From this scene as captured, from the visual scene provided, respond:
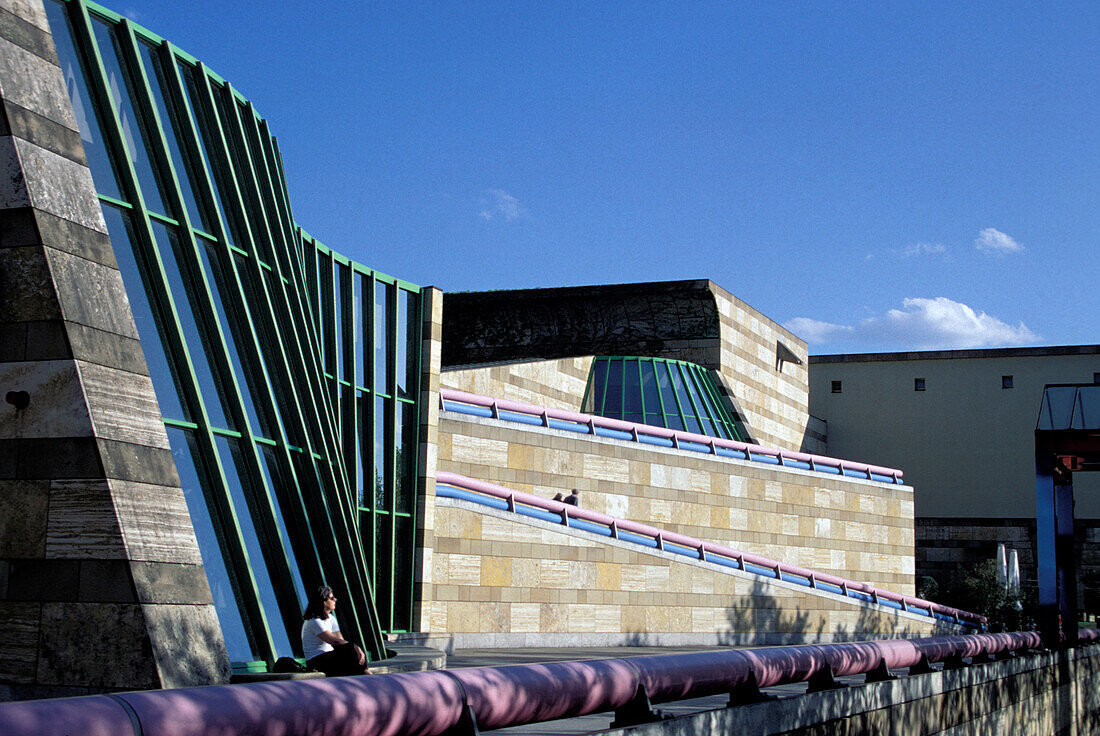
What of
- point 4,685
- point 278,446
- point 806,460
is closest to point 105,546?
point 4,685

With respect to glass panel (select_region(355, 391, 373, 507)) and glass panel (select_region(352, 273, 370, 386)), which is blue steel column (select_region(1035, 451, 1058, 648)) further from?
glass panel (select_region(352, 273, 370, 386))

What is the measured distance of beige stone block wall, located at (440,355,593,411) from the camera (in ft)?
96.0

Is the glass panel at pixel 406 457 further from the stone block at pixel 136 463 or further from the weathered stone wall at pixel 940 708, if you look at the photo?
the stone block at pixel 136 463

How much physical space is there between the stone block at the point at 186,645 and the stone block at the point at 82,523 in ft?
1.91

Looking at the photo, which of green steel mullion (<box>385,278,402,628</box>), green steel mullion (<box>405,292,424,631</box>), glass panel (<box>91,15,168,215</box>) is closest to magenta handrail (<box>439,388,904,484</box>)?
green steel mullion (<box>405,292,424,631</box>)

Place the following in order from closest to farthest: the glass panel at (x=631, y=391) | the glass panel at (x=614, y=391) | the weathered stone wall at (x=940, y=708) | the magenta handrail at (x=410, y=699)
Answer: the magenta handrail at (x=410, y=699), the weathered stone wall at (x=940, y=708), the glass panel at (x=614, y=391), the glass panel at (x=631, y=391)

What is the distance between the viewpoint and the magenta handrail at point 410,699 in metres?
3.93

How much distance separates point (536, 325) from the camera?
41375mm

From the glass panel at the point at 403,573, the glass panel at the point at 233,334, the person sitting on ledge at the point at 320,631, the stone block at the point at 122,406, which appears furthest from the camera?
the glass panel at the point at 403,573

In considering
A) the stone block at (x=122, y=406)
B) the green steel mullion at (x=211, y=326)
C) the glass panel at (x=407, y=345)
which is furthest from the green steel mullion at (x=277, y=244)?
the glass panel at (x=407, y=345)

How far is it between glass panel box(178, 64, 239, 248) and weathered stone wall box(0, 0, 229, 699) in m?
4.52

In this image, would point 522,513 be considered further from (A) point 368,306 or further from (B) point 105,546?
(B) point 105,546

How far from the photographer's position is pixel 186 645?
8930 millimetres

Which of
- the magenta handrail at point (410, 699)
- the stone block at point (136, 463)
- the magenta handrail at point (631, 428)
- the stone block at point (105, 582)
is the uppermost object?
the magenta handrail at point (631, 428)
